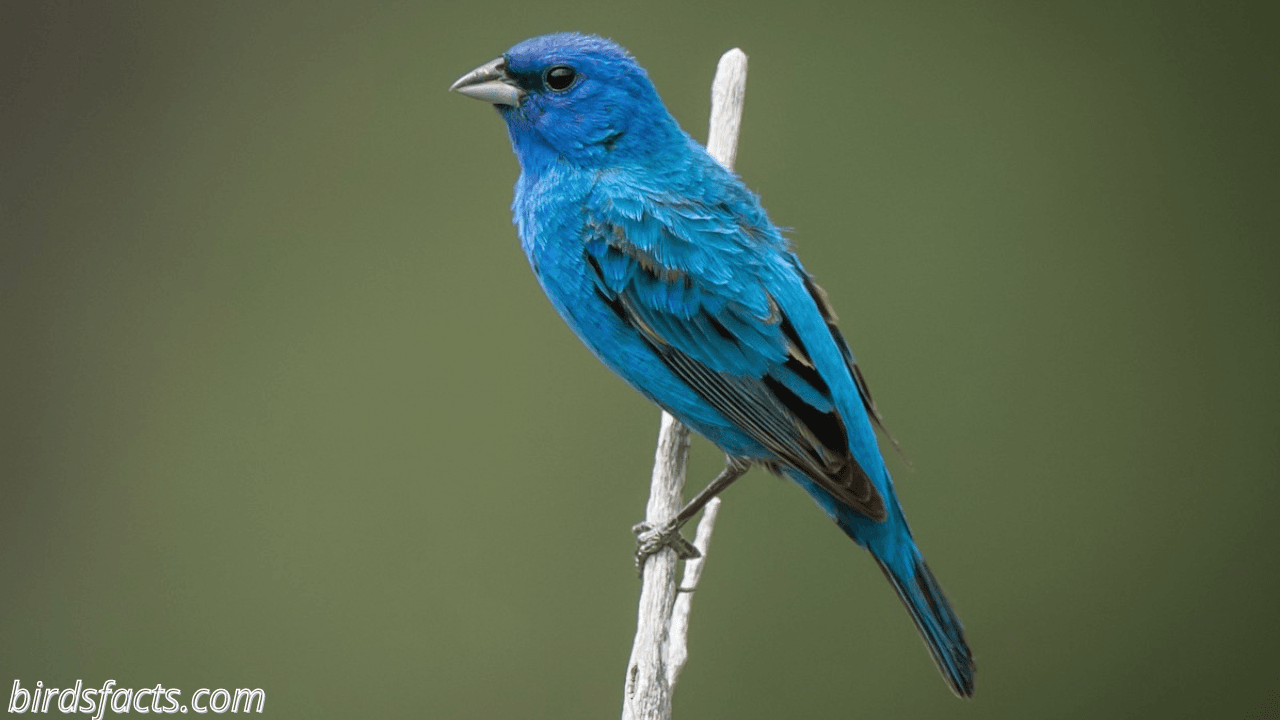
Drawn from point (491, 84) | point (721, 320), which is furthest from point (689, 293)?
point (491, 84)

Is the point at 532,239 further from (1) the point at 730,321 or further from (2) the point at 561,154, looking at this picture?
(1) the point at 730,321

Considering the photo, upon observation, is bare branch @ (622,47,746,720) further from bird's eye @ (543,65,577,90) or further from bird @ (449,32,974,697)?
bird's eye @ (543,65,577,90)

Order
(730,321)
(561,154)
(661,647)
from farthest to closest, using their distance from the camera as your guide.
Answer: (561,154)
(730,321)
(661,647)

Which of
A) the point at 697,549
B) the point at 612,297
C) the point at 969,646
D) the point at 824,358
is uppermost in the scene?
the point at 612,297

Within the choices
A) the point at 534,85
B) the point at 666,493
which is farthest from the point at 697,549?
the point at 534,85

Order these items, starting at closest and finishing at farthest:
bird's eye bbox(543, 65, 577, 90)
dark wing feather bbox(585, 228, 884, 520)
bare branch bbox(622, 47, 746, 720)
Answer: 1. bare branch bbox(622, 47, 746, 720)
2. dark wing feather bbox(585, 228, 884, 520)
3. bird's eye bbox(543, 65, 577, 90)

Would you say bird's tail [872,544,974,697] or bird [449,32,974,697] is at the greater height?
bird [449,32,974,697]

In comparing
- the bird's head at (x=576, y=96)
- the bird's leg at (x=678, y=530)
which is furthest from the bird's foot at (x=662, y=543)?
the bird's head at (x=576, y=96)

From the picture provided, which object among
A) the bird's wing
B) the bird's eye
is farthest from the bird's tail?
the bird's eye
